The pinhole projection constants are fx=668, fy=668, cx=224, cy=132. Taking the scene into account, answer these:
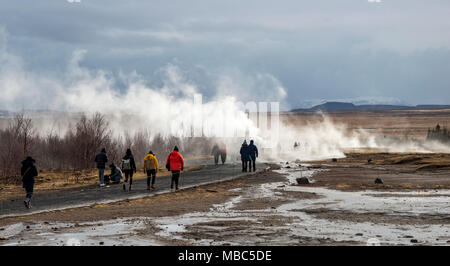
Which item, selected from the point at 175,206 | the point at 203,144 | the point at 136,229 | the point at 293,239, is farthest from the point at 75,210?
the point at 203,144

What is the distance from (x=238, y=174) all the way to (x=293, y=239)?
22635 mm

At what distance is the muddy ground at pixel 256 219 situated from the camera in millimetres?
13955

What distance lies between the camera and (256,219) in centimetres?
1745

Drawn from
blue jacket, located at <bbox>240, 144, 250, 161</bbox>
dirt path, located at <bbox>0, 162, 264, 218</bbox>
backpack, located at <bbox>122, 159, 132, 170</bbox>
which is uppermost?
blue jacket, located at <bbox>240, 144, 250, 161</bbox>

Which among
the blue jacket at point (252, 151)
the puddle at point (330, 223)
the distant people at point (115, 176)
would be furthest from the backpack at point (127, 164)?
the blue jacket at point (252, 151)

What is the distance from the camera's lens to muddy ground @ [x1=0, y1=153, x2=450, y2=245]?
14.0 metres

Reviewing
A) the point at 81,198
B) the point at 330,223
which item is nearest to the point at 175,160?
the point at 81,198

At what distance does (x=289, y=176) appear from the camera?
118 ft

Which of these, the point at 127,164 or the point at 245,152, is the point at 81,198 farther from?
the point at 245,152

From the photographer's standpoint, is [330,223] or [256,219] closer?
[330,223]

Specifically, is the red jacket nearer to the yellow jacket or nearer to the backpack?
the yellow jacket

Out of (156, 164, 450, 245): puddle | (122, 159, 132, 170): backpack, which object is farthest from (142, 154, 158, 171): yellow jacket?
(156, 164, 450, 245): puddle

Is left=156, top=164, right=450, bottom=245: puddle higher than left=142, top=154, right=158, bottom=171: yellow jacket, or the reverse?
left=142, top=154, right=158, bottom=171: yellow jacket
